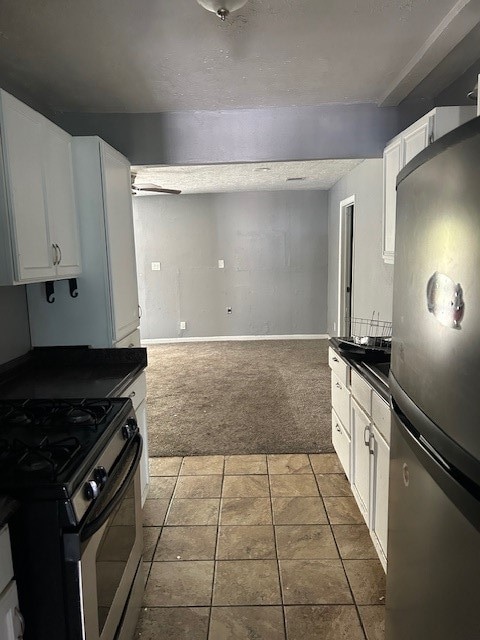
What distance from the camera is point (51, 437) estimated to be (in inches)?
55.8

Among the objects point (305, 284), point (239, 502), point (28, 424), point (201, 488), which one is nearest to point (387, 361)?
point (239, 502)

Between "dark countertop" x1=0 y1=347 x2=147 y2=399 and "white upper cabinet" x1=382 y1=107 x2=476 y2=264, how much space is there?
1.54 metres

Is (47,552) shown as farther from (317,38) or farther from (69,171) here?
(317,38)

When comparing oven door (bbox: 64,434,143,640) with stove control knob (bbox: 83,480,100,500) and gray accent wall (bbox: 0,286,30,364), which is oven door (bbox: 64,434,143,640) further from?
gray accent wall (bbox: 0,286,30,364)

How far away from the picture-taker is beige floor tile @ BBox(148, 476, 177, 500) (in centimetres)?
267

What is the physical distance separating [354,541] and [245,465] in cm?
99

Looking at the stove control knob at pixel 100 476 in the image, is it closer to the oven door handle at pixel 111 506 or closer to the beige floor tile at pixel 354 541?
the oven door handle at pixel 111 506

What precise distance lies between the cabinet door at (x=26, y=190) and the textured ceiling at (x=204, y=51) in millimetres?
352

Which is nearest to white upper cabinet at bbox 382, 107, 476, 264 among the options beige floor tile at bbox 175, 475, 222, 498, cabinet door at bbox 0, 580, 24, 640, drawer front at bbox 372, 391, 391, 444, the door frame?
drawer front at bbox 372, 391, 391, 444

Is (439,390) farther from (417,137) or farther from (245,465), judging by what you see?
(245,465)

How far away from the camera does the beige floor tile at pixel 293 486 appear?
2.63 metres

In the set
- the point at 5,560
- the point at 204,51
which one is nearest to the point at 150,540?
the point at 5,560

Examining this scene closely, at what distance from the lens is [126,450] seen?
5.08ft

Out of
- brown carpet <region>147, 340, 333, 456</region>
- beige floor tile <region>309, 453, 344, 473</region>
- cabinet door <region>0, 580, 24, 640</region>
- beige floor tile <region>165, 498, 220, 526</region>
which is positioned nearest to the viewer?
cabinet door <region>0, 580, 24, 640</region>
